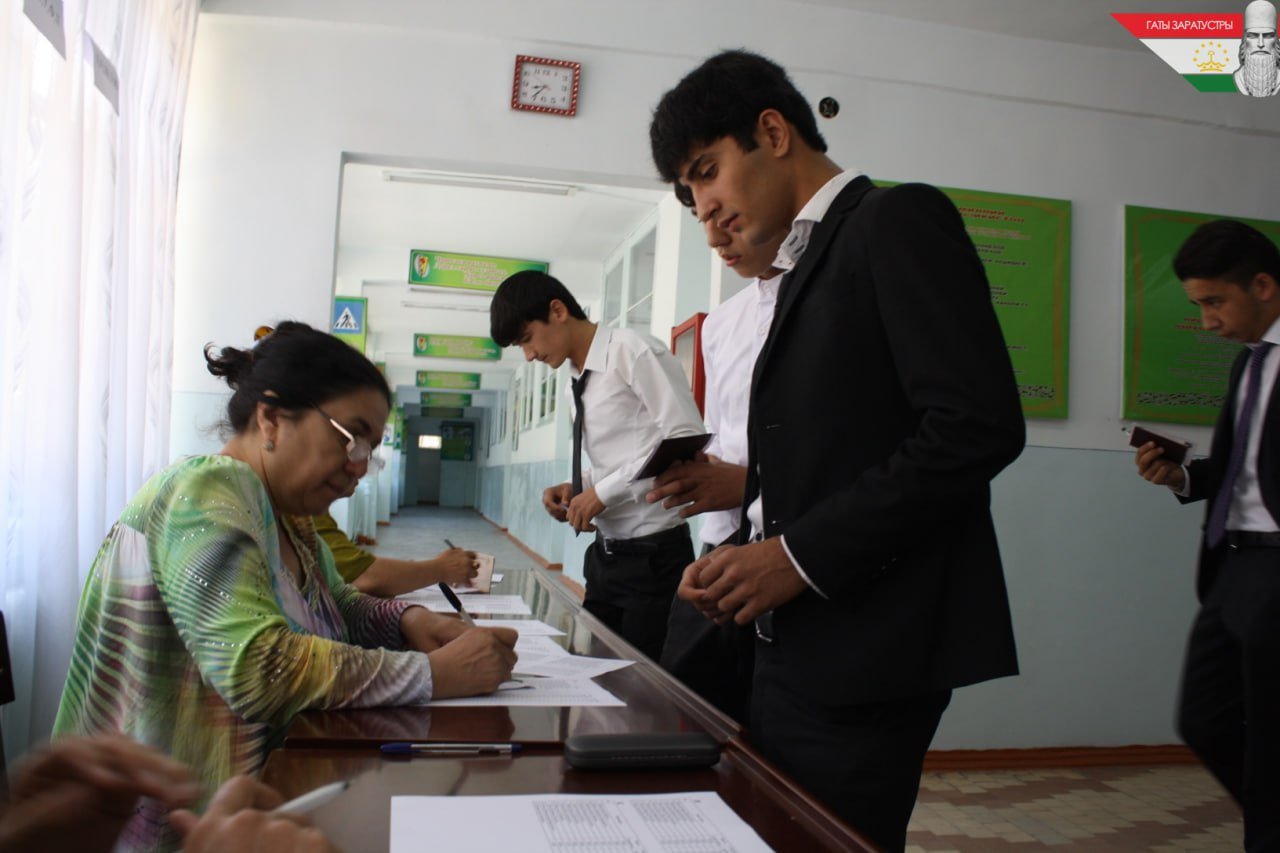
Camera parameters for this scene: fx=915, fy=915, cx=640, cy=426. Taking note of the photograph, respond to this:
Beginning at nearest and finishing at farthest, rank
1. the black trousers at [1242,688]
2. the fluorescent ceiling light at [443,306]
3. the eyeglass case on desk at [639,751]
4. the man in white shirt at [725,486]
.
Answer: the eyeglass case on desk at [639,751]
the man in white shirt at [725,486]
the black trousers at [1242,688]
the fluorescent ceiling light at [443,306]

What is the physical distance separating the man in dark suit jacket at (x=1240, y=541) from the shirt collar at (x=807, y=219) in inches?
63.1

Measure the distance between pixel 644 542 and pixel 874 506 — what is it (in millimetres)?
1481

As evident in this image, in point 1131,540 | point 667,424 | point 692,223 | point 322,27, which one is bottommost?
point 1131,540

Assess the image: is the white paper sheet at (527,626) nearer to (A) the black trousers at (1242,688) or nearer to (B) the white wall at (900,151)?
(A) the black trousers at (1242,688)

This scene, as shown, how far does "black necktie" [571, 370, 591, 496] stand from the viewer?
2764mm

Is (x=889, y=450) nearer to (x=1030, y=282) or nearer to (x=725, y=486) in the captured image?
(x=725, y=486)

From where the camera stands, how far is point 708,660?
5.56 ft

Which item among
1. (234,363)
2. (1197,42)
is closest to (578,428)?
(234,363)

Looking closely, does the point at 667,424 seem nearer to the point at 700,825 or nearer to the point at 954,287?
the point at 954,287

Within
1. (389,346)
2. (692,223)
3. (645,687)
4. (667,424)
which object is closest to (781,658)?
(645,687)

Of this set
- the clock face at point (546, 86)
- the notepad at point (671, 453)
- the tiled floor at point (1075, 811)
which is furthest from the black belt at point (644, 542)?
the clock face at point (546, 86)

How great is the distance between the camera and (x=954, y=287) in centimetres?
111

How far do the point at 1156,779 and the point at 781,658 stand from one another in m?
3.59

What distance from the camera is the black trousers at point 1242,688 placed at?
2.15 meters
